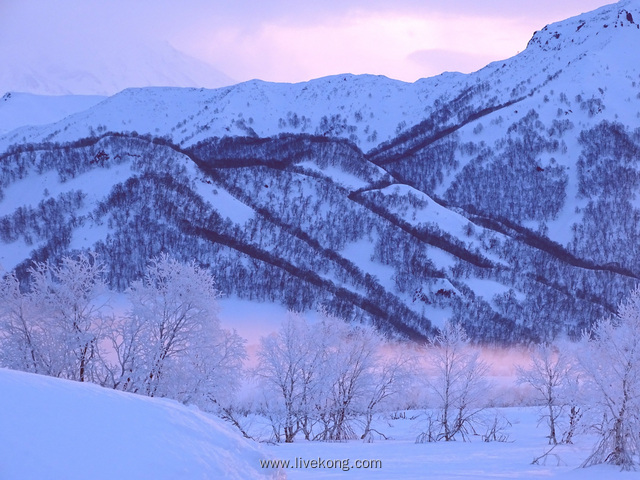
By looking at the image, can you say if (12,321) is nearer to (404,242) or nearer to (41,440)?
(41,440)

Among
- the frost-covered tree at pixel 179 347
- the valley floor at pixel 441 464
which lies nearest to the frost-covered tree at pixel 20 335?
the frost-covered tree at pixel 179 347

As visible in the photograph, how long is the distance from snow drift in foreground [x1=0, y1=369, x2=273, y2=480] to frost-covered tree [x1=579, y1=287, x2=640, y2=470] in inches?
819

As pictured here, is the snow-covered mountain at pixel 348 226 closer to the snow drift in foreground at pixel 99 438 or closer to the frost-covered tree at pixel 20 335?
the frost-covered tree at pixel 20 335

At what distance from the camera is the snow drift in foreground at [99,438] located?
26.5 feet

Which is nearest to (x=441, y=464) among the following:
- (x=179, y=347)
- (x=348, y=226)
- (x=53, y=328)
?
(x=179, y=347)

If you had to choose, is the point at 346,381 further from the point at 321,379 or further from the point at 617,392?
the point at 617,392

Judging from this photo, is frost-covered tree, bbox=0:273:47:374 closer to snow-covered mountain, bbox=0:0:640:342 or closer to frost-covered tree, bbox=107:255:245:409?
frost-covered tree, bbox=107:255:245:409

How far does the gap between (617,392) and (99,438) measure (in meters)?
24.6

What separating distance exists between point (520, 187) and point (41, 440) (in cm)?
19823

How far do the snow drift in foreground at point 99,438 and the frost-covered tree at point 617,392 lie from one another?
2080cm

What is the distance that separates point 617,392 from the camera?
27.0m

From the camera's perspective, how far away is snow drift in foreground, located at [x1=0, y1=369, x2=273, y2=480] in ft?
26.5

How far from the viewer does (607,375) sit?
2784cm

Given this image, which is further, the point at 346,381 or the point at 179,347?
the point at 346,381
